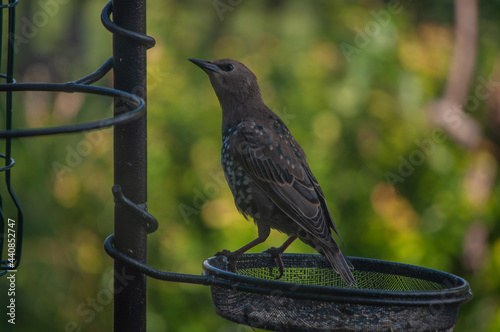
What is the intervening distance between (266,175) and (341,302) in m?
1.30

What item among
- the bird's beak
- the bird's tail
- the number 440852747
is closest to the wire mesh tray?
the bird's tail

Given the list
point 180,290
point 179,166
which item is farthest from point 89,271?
point 179,166

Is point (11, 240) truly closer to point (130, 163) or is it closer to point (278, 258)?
point (278, 258)

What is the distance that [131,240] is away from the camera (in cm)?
222

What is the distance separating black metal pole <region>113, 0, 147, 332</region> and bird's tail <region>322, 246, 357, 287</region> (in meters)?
0.85

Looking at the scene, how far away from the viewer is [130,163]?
2199mm

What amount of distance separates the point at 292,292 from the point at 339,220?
3493 mm

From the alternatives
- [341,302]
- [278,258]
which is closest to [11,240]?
[278,258]

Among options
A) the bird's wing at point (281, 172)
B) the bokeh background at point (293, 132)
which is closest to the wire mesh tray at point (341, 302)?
the bird's wing at point (281, 172)

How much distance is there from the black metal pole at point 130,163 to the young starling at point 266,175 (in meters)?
0.90

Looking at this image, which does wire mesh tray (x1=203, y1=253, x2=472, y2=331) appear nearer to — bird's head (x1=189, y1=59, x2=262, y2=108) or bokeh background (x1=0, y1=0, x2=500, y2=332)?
bird's head (x1=189, y1=59, x2=262, y2=108)

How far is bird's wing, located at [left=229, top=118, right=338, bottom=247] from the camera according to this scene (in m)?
3.13

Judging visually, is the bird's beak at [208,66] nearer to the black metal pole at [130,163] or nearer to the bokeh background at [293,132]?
the black metal pole at [130,163]

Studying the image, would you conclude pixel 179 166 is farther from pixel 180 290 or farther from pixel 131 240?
pixel 131 240
